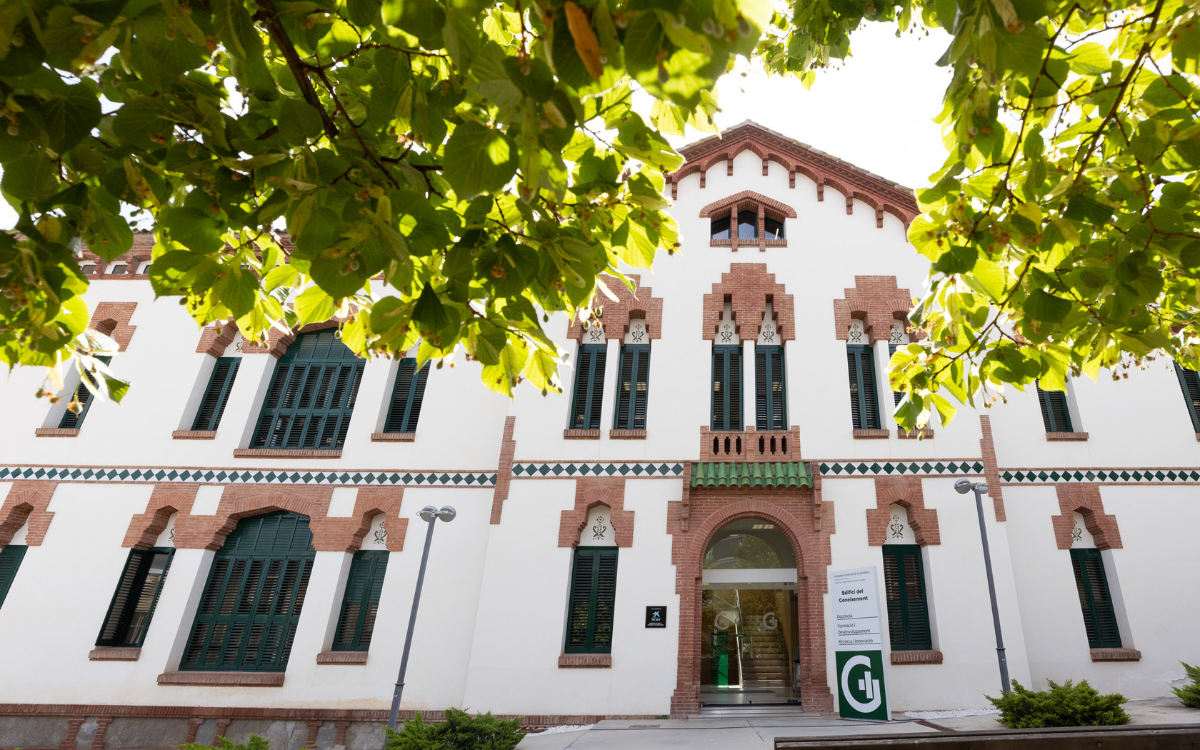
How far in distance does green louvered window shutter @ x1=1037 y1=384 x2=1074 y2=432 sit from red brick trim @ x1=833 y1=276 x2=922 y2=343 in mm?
2979

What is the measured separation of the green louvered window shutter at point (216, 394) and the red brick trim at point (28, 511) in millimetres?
2857

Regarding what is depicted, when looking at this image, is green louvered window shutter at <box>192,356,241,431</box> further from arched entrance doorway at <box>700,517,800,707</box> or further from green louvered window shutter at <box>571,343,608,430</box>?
arched entrance doorway at <box>700,517,800,707</box>

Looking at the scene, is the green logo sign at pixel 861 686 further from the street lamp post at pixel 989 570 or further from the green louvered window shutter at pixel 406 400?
the green louvered window shutter at pixel 406 400

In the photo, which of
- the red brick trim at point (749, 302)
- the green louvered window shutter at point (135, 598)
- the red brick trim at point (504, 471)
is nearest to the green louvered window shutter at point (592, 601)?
the red brick trim at point (504, 471)

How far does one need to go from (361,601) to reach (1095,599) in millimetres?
12639

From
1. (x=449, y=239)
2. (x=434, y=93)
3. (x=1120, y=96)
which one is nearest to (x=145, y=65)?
(x=434, y=93)

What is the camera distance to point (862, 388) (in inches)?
477

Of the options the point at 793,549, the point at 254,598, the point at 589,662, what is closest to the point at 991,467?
the point at 793,549

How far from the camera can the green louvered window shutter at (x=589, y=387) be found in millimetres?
12320

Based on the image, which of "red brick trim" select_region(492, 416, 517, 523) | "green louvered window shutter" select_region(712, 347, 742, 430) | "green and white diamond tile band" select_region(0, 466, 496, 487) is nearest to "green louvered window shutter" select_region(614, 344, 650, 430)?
"green louvered window shutter" select_region(712, 347, 742, 430)

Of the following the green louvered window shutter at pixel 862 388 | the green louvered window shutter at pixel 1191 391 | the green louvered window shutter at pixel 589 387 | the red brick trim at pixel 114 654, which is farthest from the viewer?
the green louvered window shutter at pixel 589 387

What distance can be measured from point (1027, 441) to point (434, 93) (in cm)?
1281

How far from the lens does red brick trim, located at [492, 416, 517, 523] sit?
452 inches

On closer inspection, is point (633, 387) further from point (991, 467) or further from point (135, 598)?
point (135, 598)
